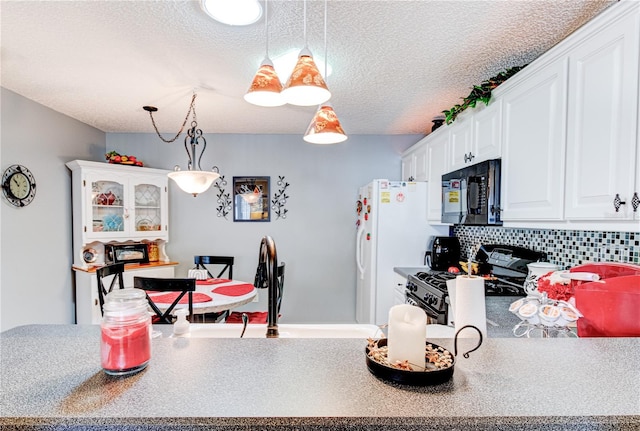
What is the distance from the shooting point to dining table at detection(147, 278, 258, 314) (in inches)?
91.7

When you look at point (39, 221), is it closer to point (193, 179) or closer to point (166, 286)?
point (193, 179)

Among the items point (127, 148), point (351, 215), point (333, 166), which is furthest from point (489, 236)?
point (127, 148)

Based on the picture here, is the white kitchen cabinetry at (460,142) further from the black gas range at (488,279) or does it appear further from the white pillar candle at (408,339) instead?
the white pillar candle at (408,339)

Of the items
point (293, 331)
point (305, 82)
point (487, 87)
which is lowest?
point (293, 331)

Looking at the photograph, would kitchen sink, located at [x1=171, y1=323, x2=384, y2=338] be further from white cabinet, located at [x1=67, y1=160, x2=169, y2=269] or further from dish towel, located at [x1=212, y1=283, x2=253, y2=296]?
white cabinet, located at [x1=67, y1=160, x2=169, y2=269]

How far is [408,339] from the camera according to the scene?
2.39ft

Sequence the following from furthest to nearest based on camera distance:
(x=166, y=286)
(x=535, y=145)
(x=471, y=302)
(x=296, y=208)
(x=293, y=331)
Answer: (x=296, y=208) < (x=166, y=286) < (x=535, y=145) < (x=293, y=331) < (x=471, y=302)

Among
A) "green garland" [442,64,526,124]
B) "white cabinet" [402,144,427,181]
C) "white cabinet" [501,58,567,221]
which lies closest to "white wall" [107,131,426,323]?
"white cabinet" [402,144,427,181]

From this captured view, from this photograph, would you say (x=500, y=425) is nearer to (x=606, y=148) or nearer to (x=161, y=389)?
(x=161, y=389)

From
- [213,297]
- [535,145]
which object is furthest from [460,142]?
[213,297]

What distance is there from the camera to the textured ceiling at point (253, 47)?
1569 millimetres

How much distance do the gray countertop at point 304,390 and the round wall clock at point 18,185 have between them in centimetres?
228

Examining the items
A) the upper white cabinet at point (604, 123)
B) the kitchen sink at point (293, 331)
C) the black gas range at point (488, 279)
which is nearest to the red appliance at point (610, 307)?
the upper white cabinet at point (604, 123)

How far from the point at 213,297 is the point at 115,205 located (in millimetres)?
1763
